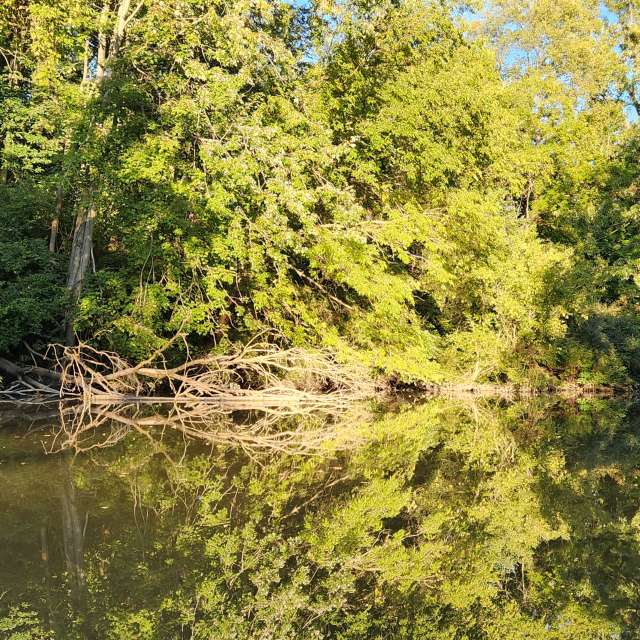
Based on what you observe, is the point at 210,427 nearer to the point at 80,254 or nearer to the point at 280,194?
the point at 280,194

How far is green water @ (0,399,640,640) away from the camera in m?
4.70

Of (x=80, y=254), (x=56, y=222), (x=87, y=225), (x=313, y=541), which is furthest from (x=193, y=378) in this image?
(x=313, y=541)

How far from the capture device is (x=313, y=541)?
20.8 feet

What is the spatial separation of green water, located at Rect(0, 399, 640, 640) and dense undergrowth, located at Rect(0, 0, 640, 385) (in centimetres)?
591

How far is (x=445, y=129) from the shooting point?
70.5ft

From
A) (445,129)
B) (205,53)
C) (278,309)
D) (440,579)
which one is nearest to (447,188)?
(445,129)

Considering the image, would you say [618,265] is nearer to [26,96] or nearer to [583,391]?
[583,391]

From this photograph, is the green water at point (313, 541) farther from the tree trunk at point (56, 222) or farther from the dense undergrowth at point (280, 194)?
the tree trunk at point (56, 222)

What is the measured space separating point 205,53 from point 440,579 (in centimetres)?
1317

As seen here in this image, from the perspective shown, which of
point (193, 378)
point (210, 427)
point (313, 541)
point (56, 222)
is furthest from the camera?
point (56, 222)

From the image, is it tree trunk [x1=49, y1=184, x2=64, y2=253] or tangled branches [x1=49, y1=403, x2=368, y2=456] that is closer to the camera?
tangled branches [x1=49, y1=403, x2=368, y2=456]

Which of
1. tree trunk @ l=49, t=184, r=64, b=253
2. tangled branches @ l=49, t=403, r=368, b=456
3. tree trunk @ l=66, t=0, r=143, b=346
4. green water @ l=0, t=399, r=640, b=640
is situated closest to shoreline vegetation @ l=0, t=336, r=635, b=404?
tangled branches @ l=49, t=403, r=368, b=456

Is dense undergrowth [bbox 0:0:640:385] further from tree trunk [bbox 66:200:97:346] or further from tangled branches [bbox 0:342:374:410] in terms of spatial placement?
tangled branches [bbox 0:342:374:410]

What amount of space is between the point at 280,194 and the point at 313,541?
938 centimetres
